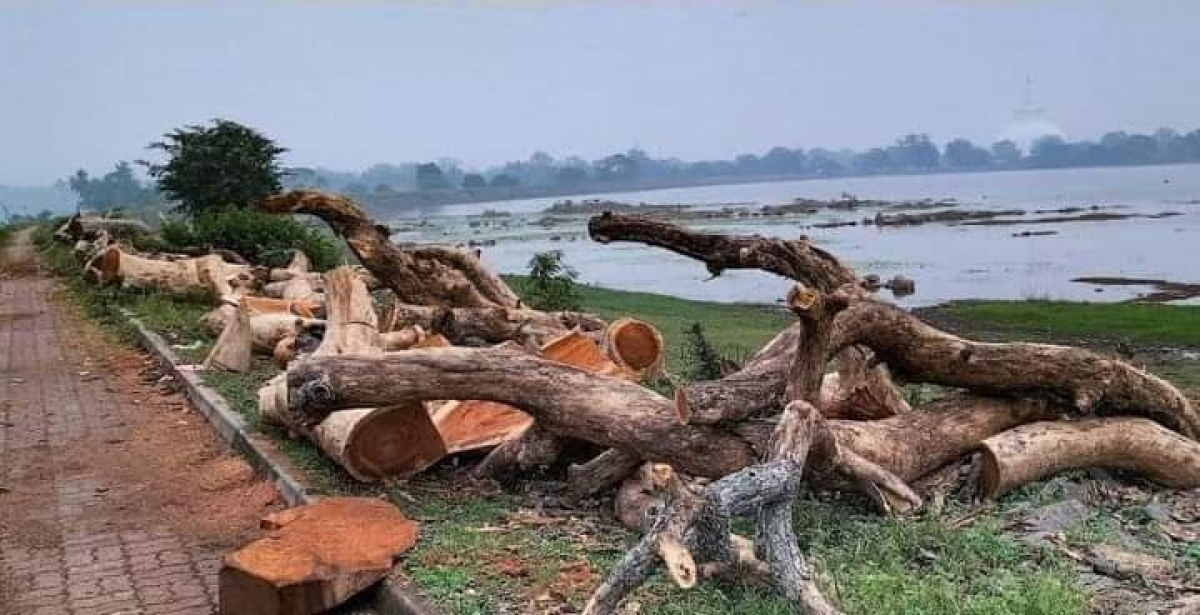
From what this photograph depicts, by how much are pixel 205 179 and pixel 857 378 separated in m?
20.8

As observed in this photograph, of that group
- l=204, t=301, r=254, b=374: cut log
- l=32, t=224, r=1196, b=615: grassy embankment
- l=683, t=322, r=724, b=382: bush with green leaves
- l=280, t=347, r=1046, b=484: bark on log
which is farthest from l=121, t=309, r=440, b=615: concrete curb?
l=683, t=322, r=724, b=382: bush with green leaves

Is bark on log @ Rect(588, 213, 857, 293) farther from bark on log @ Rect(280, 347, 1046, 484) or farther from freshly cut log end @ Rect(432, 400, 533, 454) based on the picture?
freshly cut log end @ Rect(432, 400, 533, 454)

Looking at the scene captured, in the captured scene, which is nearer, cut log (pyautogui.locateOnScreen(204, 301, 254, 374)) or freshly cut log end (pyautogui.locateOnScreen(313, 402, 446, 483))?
freshly cut log end (pyautogui.locateOnScreen(313, 402, 446, 483))

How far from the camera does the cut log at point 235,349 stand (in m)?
9.51

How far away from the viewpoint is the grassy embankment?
392 centimetres

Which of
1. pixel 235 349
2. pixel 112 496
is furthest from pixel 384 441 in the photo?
pixel 235 349

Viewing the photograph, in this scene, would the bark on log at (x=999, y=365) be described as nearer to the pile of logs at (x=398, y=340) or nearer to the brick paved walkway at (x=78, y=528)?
the pile of logs at (x=398, y=340)

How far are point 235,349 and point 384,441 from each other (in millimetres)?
4111

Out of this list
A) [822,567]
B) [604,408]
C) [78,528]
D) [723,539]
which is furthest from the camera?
[78,528]

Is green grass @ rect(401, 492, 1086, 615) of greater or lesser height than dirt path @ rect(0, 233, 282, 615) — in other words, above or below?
above

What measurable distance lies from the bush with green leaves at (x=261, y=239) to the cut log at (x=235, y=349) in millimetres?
8204

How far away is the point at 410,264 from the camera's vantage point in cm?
963

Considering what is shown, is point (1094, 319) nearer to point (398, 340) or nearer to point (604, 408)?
point (398, 340)

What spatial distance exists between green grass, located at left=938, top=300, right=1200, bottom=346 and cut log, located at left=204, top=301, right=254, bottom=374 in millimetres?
12680
